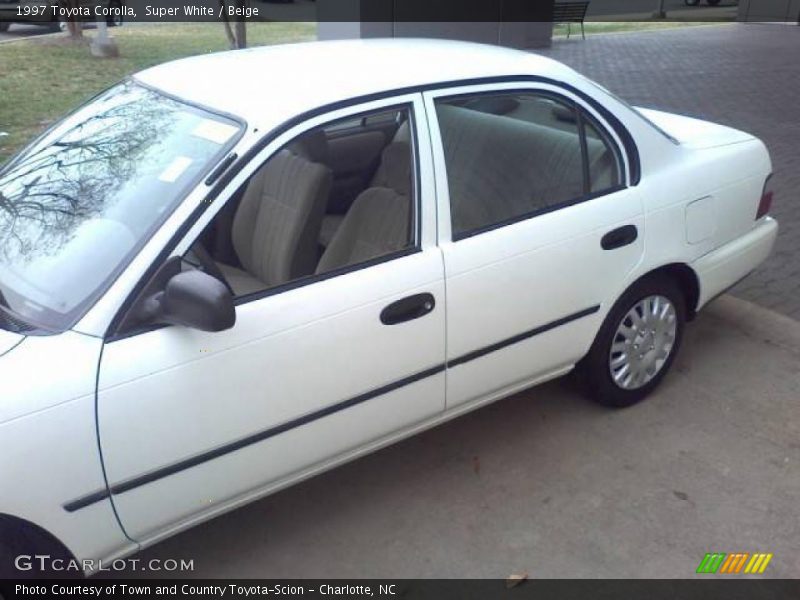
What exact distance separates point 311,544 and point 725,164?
245 centimetres

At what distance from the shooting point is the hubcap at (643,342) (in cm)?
335

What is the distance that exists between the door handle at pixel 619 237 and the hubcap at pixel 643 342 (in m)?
0.35

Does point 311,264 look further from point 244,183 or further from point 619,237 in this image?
point 619,237

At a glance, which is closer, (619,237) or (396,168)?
(396,168)

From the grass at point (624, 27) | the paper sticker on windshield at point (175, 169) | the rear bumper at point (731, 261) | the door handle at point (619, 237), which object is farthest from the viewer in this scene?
the grass at point (624, 27)

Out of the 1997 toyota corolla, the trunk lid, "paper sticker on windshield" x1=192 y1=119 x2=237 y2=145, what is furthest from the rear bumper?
"paper sticker on windshield" x1=192 y1=119 x2=237 y2=145

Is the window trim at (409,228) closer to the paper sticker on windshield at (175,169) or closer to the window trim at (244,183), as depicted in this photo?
the window trim at (244,183)

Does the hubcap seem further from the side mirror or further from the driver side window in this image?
the side mirror

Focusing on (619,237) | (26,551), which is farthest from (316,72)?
(26,551)

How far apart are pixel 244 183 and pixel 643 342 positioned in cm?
201

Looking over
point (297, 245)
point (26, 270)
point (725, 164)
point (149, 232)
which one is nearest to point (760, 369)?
point (725, 164)

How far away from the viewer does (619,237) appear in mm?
3088

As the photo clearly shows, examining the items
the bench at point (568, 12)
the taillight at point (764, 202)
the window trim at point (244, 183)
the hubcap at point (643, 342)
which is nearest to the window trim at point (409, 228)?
the window trim at point (244, 183)

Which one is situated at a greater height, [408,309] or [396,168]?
[396,168]
